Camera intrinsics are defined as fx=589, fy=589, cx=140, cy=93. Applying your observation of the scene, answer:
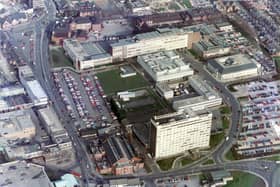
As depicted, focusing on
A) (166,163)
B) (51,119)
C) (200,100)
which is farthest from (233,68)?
(51,119)

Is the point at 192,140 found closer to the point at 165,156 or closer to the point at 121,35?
the point at 165,156

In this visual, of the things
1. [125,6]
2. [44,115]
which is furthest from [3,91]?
[125,6]

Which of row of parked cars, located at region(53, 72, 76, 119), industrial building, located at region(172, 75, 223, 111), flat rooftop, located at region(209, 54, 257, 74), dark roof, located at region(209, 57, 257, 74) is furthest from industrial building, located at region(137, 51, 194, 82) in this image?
row of parked cars, located at region(53, 72, 76, 119)

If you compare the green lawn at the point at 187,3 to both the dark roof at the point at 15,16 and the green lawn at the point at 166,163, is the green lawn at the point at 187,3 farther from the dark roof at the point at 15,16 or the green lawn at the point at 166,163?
the green lawn at the point at 166,163

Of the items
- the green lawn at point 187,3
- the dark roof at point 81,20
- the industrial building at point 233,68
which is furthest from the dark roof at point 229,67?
the dark roof at point 81,20

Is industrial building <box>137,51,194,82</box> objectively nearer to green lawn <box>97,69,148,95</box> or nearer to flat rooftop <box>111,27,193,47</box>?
green lawn <box>97,69,148,95</box>
